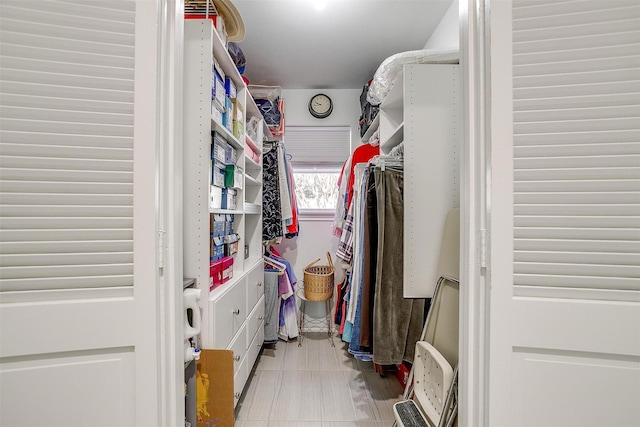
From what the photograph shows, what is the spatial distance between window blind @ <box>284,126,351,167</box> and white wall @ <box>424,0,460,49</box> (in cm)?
117

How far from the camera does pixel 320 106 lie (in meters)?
2.80

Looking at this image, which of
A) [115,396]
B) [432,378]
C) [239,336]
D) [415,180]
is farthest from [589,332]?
[239,336]

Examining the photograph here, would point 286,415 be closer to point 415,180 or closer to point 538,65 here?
point 415,180

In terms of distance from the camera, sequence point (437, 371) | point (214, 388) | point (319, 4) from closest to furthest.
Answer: point (437, 371), point (214, 388), point (319, 4)

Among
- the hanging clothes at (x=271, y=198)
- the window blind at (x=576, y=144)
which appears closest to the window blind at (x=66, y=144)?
the window blind at (x=576, y=144)

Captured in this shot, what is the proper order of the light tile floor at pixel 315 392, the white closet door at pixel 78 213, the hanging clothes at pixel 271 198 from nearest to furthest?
1. the white closet door at pixel 78 213
2. the light tile floor at pixel 315 392
3. the hanging clothes at pixel 271 198

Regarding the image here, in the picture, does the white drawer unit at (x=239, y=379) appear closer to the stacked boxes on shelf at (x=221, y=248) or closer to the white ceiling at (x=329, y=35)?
the stacked boxes on shelf at (x=221, y=248)

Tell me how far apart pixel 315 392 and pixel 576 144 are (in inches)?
74.9

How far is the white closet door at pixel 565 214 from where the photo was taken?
61 centimetres

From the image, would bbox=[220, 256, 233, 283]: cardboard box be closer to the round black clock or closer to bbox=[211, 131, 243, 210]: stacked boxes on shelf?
bbox=[211, 131, 243, 210]: stacked boxes on shelf

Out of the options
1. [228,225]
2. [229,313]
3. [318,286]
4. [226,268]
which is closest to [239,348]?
[229,313]

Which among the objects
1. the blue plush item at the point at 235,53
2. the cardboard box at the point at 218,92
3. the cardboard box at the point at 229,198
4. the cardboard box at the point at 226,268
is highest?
the blue plush item at the point at 235,53

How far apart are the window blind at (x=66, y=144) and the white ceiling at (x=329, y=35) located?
150cm

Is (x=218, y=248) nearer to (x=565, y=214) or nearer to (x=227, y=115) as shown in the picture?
(x=227, y=115)
